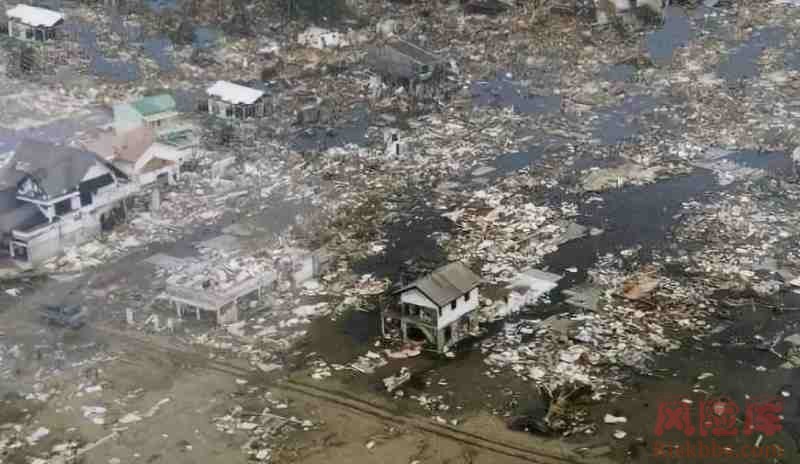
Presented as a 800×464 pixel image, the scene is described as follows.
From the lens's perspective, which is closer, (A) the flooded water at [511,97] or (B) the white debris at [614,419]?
(B) the white debris at [614,419]

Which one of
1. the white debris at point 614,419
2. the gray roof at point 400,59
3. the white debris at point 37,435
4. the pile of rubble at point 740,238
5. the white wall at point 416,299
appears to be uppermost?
the gray roof at point 400,59

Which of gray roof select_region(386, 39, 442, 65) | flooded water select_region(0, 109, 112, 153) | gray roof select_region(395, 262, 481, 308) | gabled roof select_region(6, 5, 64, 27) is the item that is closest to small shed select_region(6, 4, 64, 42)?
gabled roof select_region(6, 5, 64, 27)

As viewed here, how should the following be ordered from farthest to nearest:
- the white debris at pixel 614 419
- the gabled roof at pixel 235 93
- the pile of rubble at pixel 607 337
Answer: the gabled roof at pixel 235 93 < the pile of rubble at pixel 607 337 < the white debris at pixel 614 419

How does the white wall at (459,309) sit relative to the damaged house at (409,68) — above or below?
below

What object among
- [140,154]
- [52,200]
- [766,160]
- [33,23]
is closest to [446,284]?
[52,200]

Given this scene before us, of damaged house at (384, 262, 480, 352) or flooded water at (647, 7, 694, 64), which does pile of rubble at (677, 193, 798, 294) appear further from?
flooded water at (647, 7, 694, 64)

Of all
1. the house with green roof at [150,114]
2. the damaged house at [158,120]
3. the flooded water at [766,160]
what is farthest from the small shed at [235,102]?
the flooded water at [766,160]

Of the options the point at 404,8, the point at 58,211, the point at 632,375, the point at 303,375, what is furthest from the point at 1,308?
the point at 404,8

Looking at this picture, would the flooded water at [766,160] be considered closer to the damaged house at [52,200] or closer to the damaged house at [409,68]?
the damaged house at [409,68]

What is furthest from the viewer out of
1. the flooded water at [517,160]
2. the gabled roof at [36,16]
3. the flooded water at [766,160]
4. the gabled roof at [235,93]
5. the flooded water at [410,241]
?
the gabled roof at [36,16]
